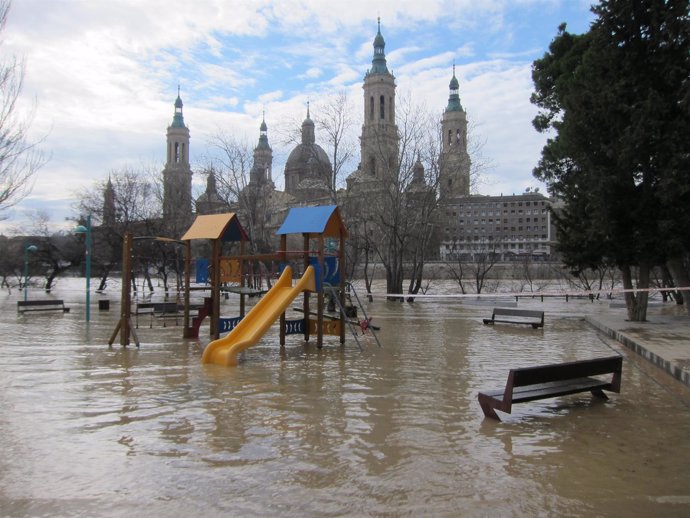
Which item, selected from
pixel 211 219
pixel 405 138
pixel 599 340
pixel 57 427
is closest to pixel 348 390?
pixel 57 427

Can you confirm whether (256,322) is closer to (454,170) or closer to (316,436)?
(316,436)

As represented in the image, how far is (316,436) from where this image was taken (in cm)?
622

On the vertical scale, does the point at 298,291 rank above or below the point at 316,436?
above

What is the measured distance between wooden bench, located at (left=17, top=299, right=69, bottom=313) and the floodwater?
41.8 feet

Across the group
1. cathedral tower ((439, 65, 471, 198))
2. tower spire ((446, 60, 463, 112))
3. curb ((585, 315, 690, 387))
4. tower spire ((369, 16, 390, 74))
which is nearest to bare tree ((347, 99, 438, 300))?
cathedral tower ((439, 65, 471, 198))

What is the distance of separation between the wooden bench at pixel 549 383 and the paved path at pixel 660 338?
2210mm

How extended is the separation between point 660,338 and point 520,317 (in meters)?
5.59

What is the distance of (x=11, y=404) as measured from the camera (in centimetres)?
752

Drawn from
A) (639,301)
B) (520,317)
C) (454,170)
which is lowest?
(520,317)

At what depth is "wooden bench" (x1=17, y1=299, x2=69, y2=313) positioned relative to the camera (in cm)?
2261

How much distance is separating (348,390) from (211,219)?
299 inches

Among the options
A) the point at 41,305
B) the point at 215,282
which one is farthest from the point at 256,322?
the point at 41,305

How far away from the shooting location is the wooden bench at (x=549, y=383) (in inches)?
269

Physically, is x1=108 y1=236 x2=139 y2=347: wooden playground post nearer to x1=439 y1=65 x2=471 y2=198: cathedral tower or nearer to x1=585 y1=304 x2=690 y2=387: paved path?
x1=585 y1=304 x2=690 y2=387: paved path
